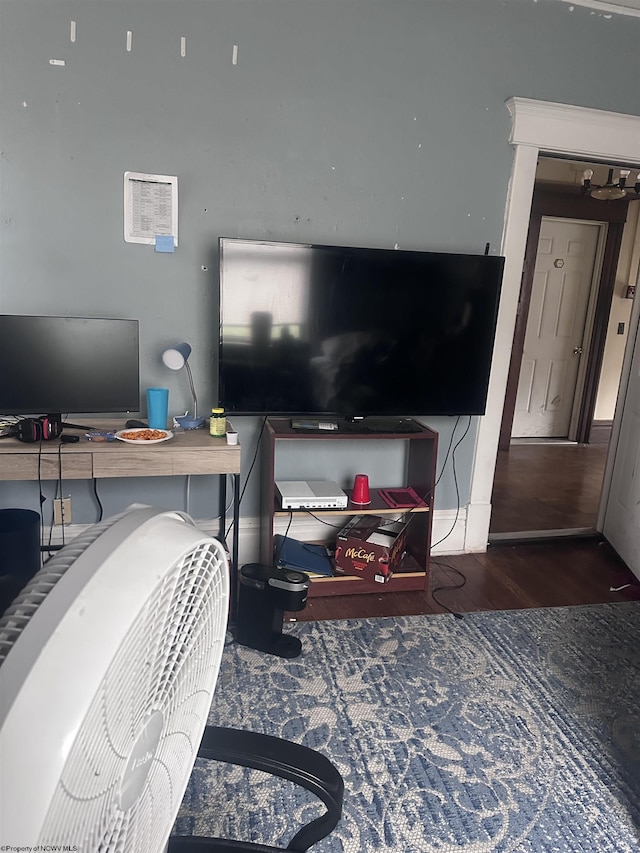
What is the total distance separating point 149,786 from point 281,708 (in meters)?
1.38

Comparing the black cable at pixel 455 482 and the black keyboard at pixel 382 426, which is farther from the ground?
the black keyboard at pixel 382 426

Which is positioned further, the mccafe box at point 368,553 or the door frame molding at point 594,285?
the door frame molding at point 594,285

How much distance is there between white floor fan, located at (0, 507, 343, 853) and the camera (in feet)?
1.16

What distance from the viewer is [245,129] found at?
2426mm

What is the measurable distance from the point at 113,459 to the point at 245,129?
1.45 meters

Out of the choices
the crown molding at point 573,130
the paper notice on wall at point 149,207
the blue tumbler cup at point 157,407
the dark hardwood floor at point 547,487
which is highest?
the crown molding at point 573,130

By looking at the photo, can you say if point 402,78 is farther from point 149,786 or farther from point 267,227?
point 149,786

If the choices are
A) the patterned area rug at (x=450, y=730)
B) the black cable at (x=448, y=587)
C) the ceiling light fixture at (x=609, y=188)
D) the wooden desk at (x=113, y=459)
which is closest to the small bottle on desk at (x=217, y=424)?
the wooden desk at (x=113, y=459)

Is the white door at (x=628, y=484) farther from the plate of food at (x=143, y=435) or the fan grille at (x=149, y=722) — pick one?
the fan grille at (x=149, y=722)

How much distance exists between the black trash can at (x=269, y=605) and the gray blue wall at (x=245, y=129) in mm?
643

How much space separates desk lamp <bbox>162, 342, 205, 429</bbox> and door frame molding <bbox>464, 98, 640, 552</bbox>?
141 cm

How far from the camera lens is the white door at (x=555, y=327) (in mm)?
5148

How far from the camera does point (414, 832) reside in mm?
1460

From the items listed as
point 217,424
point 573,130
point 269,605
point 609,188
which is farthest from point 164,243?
point 609,188
